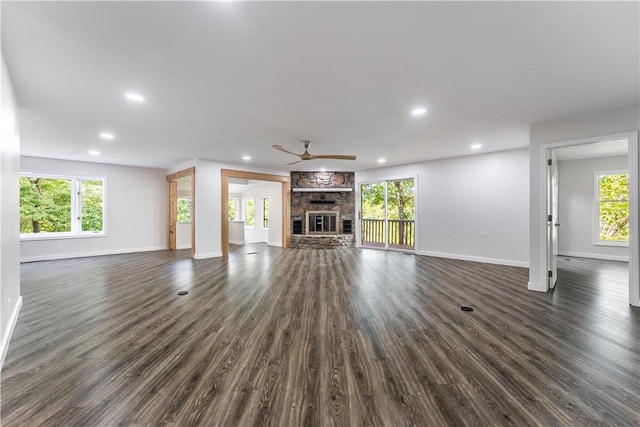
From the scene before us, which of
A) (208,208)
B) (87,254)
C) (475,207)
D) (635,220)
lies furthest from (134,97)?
(475,207)

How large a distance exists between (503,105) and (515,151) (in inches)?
113

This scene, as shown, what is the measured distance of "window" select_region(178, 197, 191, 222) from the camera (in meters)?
8.48

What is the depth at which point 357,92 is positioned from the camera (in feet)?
9.03

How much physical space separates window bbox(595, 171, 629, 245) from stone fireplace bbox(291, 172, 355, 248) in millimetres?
5987

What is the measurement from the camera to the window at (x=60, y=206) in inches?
237

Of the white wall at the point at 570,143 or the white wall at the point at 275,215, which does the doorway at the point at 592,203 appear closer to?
the white wall at the point at 570,143

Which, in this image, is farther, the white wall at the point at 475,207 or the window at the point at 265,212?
the window at the point at 265,212

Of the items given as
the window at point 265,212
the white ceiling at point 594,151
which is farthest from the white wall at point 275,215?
the white ceiling at point 594,151

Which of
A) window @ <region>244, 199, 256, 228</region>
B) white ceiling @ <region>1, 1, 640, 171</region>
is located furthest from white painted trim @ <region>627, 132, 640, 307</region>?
window @ <region>244, 199, 256, 228</region>

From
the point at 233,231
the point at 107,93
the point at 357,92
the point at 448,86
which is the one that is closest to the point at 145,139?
the point at 107,93

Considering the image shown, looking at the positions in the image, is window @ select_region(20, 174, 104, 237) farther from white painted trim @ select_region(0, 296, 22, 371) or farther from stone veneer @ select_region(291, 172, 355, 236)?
stone veneer @ select_region(291, 172, 355, 236)

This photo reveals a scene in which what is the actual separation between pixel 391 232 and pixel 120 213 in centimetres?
790

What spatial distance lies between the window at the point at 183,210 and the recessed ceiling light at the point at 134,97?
6.16 meters

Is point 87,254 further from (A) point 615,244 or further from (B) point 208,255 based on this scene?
(A) point 615,244
